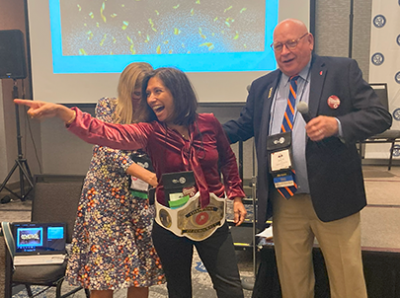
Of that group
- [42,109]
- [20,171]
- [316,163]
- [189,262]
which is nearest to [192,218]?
[189,262]

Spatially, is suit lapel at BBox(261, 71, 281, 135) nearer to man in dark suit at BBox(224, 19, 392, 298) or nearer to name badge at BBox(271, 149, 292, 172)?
man in dark suit at BBox(224, 19, 392, 298)

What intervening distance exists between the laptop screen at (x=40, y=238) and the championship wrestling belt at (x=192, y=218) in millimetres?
878

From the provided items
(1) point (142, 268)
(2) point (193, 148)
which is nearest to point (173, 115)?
(2) point (193, 148)

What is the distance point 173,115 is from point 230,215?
5.58ft

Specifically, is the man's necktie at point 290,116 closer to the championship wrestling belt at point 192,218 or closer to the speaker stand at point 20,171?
the championship wrestling belt at point 192,218

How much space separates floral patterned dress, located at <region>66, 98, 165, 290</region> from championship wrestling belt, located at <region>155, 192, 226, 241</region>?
1.04ft

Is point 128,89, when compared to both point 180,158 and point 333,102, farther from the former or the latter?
point 333,102

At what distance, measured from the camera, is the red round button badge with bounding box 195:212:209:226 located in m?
1.40

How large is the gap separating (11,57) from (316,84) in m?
3.71

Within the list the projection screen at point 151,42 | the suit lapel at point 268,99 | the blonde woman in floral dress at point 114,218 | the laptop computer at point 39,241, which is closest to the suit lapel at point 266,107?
the suit lapel at point 268,99

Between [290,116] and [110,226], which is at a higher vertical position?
[290,116]

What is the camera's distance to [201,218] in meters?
1.41

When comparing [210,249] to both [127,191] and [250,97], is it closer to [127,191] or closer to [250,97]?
[127,191]

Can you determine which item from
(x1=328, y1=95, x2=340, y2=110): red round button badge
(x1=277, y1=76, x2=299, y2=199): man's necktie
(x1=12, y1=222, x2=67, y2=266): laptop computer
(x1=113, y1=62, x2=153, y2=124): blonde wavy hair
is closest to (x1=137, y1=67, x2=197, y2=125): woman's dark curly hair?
(x1=113, y1=62, x2=153, y2=124): blonde wavy hair
